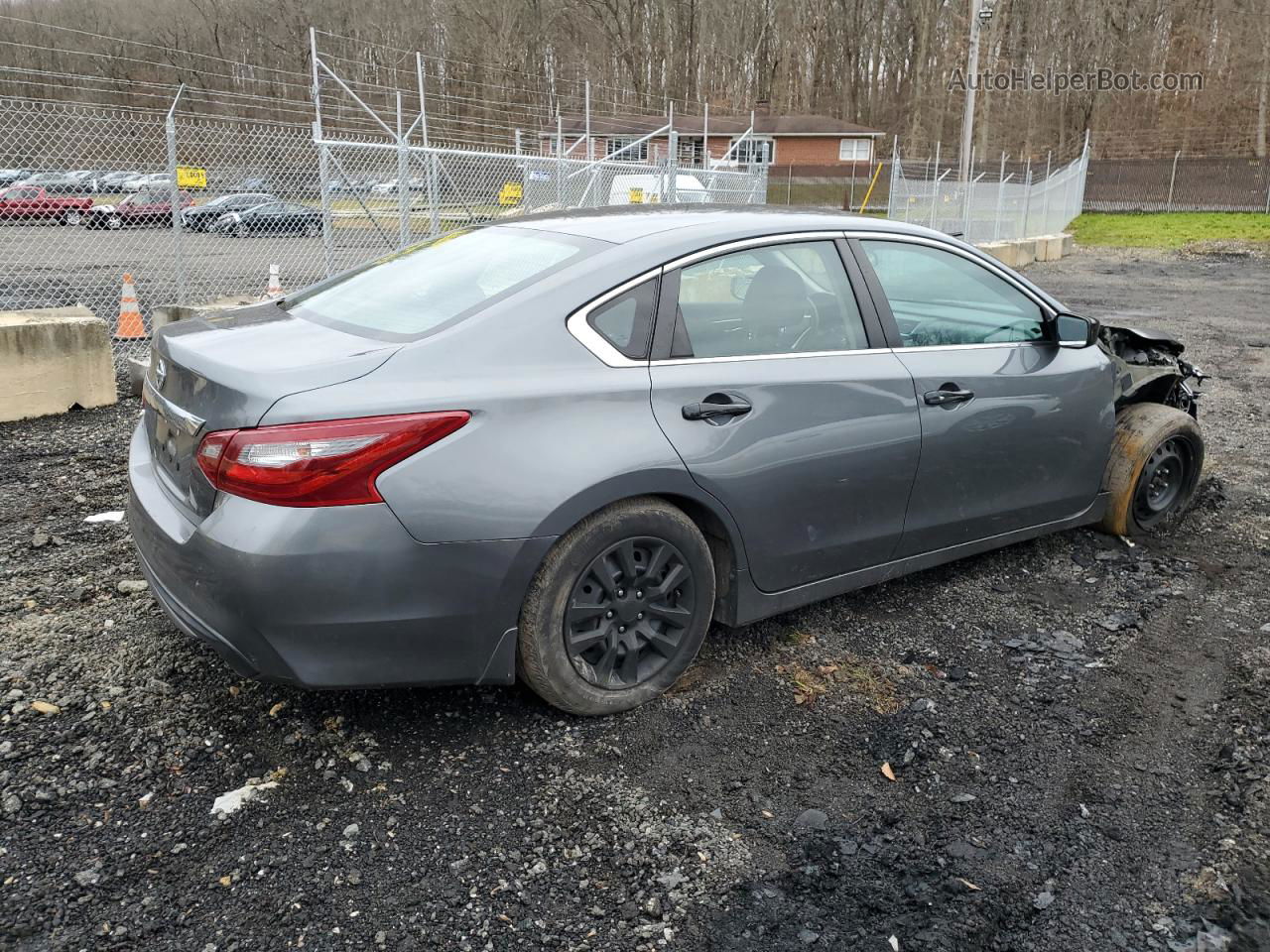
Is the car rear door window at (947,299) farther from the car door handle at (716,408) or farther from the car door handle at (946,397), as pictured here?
the car door handle at (716,408)

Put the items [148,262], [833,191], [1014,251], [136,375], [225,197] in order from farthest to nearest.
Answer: [833,191], [1014,251], [148,262], [225,197], [136,375]

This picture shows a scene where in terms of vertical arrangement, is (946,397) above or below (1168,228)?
above

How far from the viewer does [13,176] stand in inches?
483

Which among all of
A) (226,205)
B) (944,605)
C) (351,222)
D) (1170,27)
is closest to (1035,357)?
(944,605)

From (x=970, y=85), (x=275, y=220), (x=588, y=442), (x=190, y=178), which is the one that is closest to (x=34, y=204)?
(x=275, y=220)

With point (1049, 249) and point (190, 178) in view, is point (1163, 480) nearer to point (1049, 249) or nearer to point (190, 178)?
point (190, 178)

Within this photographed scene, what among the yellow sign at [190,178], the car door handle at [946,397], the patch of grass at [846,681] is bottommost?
the patch of grass at [846,681]

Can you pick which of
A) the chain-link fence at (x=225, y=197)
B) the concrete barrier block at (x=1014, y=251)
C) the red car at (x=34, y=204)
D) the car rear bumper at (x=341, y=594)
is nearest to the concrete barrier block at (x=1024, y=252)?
the concrete barrier block at (x=1014, y=251)

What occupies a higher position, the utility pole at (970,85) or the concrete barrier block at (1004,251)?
the utility pole at (970,85)

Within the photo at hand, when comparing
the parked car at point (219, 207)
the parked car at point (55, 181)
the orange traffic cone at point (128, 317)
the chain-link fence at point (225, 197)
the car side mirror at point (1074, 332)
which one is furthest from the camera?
the parked car at point (219, 207)

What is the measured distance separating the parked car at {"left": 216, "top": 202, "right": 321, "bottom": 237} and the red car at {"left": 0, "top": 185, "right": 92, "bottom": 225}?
2.50 meters

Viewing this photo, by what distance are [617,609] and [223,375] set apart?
1343mm

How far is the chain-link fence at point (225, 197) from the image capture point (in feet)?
34.6

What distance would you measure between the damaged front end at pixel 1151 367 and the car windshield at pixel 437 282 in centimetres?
295
